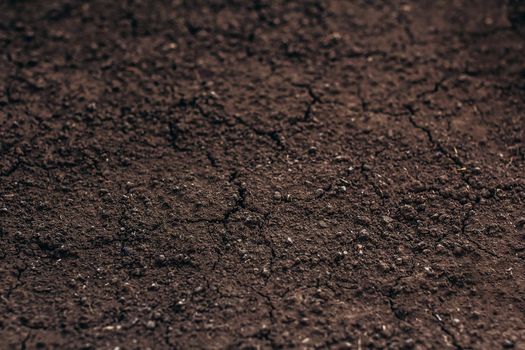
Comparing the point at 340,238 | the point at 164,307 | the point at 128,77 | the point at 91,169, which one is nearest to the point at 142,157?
the point at 91,169

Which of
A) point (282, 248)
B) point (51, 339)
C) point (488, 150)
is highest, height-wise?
point (488, 150)

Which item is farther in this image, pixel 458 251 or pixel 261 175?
pixel 261 175

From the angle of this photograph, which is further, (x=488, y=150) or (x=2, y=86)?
(x=2, y=86)

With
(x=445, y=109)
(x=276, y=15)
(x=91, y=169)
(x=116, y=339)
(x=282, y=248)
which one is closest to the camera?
(x=116, y=339)

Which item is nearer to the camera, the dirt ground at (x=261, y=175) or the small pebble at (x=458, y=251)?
the dirt ground at (x=261, y=175)

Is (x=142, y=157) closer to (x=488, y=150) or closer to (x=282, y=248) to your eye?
(x=282, y=248)

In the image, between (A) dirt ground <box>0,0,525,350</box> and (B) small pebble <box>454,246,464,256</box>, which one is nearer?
(A) dirt ground <box>0,0,525,350</box>

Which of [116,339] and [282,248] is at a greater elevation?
[282,248]

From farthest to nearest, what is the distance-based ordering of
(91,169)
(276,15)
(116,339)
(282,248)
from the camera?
(276,15), (91,169), (282,248), (116,339)
